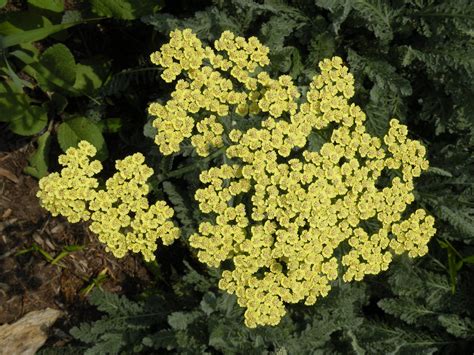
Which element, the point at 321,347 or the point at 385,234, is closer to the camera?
the point at 385,234

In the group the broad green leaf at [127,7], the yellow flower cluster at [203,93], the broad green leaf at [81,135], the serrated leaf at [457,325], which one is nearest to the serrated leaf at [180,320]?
the yellow flower cluster at [203,93]

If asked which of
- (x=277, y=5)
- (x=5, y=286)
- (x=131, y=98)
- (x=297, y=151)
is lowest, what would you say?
(x=5, y=286)

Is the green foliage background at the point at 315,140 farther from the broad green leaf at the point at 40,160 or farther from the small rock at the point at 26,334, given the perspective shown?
the small rock at the point at 26,334

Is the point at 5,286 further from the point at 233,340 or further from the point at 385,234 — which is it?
the point at 385,234

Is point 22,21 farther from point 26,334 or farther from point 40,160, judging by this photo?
point 26,334

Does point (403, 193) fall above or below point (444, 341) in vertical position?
above

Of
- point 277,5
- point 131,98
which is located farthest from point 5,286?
point 277,5

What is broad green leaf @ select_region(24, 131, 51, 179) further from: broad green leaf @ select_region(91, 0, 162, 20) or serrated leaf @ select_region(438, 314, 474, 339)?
serrated leaf @ select_region(438, 314, 474, 339)
